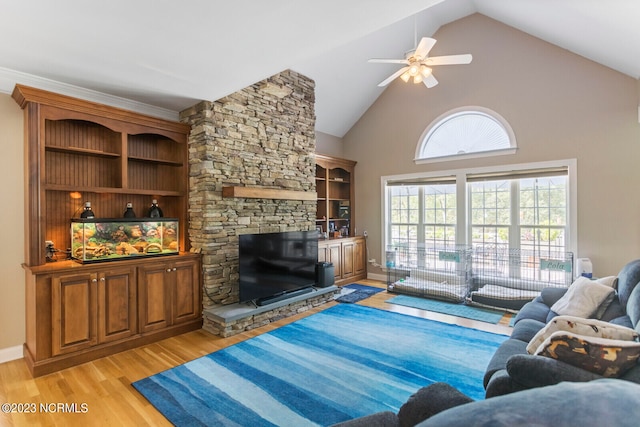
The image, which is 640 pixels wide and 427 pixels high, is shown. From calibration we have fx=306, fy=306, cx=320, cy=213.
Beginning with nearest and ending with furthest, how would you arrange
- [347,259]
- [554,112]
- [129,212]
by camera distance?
[129,212] < [554,112] < [347,259]

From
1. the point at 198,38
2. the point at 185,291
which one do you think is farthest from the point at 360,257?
the point at 198,38

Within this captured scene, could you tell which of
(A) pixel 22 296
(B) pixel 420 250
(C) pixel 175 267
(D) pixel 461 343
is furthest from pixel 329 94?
(A) pixel 22 296

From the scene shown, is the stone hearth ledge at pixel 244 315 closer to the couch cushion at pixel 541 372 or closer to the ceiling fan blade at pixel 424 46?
the couch cushion at pixel 541 372

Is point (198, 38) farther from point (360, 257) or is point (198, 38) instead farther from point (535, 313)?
point (360, 257)

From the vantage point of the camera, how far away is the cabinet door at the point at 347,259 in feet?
19.7

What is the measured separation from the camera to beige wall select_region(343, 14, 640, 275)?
4066 mm

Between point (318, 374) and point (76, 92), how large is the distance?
381cm

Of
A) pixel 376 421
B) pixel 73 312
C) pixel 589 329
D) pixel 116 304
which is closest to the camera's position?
Result: pixel 376 421

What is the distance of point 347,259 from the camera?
241 inches

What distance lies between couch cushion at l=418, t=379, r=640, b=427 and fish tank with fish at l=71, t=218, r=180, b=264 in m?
3.47

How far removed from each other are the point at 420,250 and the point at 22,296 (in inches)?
224

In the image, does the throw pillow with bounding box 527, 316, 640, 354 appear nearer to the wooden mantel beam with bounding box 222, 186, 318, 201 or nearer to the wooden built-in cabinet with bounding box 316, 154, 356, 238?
the wooden mantel beam with bounding box 222, 186, 318, 201

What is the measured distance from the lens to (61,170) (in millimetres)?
3268

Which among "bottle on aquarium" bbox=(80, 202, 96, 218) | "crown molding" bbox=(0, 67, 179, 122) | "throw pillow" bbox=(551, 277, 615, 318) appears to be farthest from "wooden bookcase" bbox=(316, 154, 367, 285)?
"throw pillow" bbox=(551, 277, 615, 318)
